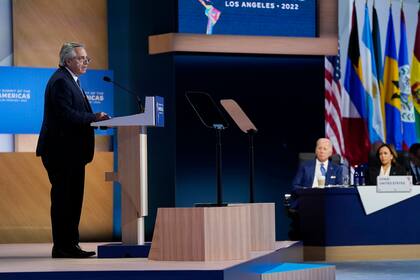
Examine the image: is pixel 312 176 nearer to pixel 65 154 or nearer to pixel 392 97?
pixel 392 97

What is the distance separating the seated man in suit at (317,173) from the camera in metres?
8.92

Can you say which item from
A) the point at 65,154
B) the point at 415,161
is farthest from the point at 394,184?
the point at 65,154

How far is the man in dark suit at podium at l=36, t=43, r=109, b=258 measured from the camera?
19.7 ft

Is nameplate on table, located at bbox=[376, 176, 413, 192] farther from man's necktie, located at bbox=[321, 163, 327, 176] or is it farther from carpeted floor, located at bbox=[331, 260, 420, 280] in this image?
carpeted floor, located at bbox=[331, 260, 420, 280]

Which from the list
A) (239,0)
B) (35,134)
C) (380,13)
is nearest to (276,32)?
(239,0)

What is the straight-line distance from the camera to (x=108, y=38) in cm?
935

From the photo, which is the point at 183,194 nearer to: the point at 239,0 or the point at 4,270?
the point at 239,0

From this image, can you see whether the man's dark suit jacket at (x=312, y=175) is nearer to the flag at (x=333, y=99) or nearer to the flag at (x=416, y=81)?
the flag at (x=333, y=99)

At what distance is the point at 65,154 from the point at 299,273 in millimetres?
1648

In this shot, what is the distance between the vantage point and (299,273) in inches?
239

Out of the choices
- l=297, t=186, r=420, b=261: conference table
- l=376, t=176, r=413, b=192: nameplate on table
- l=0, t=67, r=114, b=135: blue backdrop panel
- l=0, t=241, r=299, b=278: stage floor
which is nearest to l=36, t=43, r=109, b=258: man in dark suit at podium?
l=0, t=241, r=299, b=278: stage floor

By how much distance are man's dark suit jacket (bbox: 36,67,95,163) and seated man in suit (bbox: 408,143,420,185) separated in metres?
4.83

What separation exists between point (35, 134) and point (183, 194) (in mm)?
1529

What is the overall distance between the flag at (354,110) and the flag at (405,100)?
634 mm
